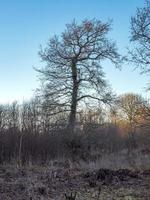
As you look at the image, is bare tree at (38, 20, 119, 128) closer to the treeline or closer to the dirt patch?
the treeline

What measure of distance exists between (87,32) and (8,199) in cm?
3143

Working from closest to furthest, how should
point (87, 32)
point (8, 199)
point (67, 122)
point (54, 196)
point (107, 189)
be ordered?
point (8, 199) → point (54, 196) → point (107, 189) → point (67, 122) → point (87, 32)

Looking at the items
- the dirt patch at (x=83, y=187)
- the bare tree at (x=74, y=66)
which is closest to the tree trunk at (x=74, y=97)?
the bare tree at (x=74, y=66)

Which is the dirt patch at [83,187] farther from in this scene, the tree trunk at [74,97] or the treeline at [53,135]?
the tree trunk at [74,97]

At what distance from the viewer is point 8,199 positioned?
9078 millimetres

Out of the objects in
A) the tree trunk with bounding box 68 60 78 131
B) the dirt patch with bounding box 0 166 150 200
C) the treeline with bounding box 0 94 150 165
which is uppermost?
the tree trunk with bounding box 68 60 78 131

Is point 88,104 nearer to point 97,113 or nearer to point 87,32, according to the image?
point 97,113

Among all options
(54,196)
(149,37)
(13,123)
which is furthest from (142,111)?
(54,196)

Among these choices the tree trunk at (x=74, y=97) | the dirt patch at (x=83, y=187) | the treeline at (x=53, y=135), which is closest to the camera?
the dirt patch at (x=83, y=187)

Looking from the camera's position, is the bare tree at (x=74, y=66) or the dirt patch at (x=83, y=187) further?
the bare tree at (x=74, y=66)

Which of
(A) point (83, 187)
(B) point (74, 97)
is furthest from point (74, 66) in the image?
(A) point (83, 187)

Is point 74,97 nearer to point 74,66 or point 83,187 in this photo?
point 74,66

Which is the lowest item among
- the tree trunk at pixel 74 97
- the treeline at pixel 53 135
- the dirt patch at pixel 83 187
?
the dirt patch at pixel 83 187

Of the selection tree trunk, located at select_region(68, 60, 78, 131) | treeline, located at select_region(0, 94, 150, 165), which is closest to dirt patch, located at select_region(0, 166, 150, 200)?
treeline, located at select_region(0, 94, 150, 165)
